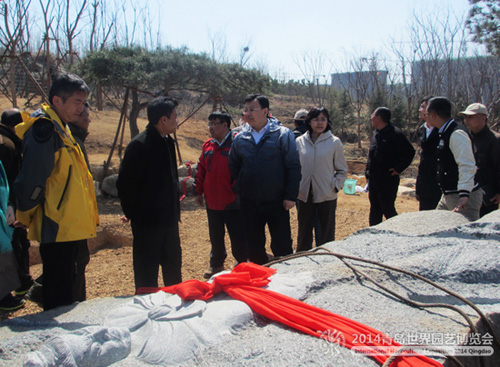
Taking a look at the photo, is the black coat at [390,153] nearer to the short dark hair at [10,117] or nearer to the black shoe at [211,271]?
the black shoe at [211,271]

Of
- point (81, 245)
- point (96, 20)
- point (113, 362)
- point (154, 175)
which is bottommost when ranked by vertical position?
point (113, 362)

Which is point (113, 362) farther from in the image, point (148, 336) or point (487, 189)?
point (487, 189)

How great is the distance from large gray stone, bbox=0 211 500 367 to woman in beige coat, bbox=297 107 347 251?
103cm

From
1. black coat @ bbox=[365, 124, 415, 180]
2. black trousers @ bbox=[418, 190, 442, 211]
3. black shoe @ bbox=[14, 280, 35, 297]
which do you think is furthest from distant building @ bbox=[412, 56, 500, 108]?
black shoe @ bbox=[14, 280, 35, 297]

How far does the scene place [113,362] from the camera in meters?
1.49

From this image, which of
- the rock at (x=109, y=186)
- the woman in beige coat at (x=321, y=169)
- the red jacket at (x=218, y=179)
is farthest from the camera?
the rock at (x=109, y=186)

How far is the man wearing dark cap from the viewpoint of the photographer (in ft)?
9.88

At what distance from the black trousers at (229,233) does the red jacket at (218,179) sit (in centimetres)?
11

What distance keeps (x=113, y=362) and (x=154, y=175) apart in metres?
1.51

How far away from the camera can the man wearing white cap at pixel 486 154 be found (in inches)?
161

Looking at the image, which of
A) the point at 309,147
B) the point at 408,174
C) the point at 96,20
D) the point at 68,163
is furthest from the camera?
the point at 96,20

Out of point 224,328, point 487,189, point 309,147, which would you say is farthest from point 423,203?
point 224,328

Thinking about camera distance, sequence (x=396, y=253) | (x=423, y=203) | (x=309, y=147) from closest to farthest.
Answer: (x=396, y=253) → (x=309, y=147) → (x=423, y=203)

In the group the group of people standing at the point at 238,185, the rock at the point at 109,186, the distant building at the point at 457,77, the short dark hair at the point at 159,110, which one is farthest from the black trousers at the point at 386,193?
the distant building at the point at 457,77
